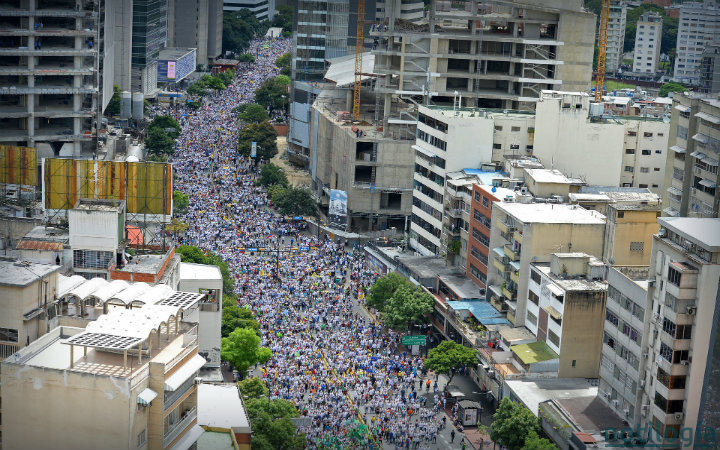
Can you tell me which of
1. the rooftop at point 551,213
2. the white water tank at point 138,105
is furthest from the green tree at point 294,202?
the rooftop at point 551,213

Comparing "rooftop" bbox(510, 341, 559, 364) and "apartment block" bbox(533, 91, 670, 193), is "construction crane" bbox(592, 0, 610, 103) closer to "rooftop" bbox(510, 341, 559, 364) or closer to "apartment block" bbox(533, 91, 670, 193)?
"apartment block" bbox(533, 91, 670, 193)

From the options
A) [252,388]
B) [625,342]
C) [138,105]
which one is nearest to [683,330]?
[625,342]

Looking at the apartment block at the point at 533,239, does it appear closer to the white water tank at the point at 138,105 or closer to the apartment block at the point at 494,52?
the apartment block at the point at 494,52

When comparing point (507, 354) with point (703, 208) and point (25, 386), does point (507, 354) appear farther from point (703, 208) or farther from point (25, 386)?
point (25, 386)

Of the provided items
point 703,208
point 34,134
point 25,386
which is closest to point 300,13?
point 34,134

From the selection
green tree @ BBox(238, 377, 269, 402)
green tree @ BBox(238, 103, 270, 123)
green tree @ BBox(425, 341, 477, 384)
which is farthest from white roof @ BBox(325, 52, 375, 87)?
green tree @ BBox(238, 377, 269, 402)

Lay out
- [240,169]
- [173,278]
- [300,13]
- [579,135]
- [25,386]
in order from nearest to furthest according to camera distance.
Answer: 1. [25,386]
2. [173,278]
3. [579,135]
4. [240,169]
5. [300,13]
